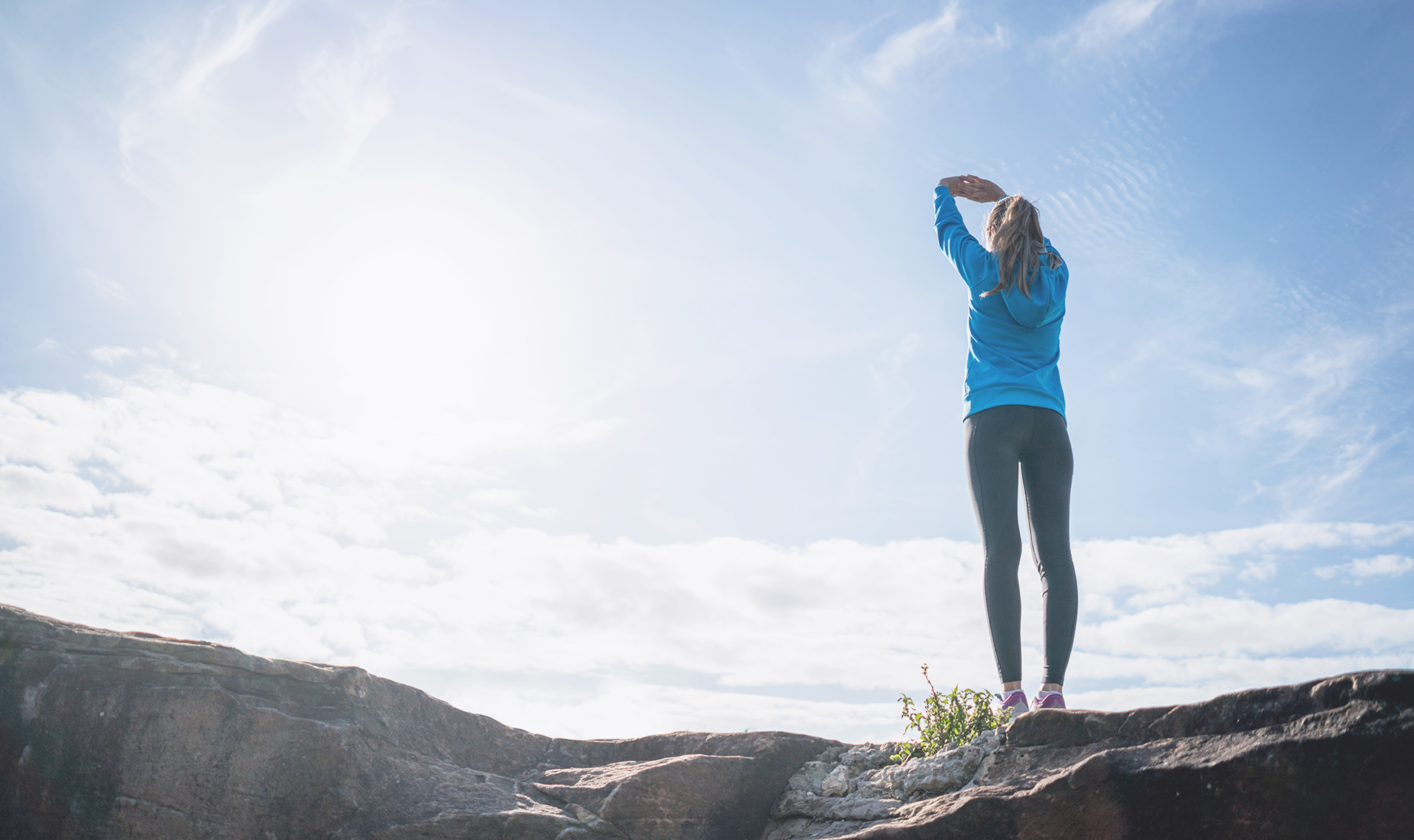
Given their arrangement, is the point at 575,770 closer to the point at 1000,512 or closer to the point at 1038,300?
the point at 1000,512

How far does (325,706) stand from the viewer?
520 centimetres

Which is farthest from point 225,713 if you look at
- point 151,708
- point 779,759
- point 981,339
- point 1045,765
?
point 981,339

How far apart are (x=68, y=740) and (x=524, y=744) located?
2646mm

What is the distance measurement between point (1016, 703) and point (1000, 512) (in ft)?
3.45

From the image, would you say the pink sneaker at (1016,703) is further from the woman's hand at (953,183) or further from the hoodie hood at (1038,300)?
the woman's hand at (953,183)

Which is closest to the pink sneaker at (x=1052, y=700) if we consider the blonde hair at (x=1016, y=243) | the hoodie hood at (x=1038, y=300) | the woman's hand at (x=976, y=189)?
the hoodie hood at (x=1038, y=300)

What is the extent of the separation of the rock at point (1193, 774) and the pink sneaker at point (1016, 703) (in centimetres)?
15

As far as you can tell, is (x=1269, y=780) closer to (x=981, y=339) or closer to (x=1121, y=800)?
(x=1121, y=800)

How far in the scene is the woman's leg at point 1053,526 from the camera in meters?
4.62

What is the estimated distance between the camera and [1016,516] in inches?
189

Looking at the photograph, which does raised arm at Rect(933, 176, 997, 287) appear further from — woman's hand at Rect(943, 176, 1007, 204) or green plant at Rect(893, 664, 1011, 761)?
green plant at Rect(893, 664, 1011, 761)

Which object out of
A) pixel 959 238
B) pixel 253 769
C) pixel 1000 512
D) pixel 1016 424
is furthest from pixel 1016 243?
pixel 253 769

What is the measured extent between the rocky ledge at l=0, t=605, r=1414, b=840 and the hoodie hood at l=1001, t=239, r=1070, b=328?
7.28ft

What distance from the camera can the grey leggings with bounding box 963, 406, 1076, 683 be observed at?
4.63m
